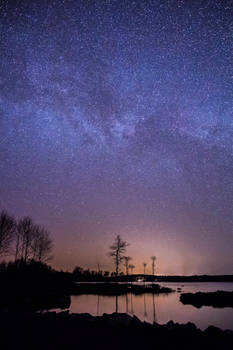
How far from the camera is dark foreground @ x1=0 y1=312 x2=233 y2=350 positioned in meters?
7.07

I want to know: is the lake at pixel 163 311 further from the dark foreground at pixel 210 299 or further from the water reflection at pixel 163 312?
the dark foreground at pixel 210 299

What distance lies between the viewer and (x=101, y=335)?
8125 mm

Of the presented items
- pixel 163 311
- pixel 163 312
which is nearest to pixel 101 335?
pixel 163 312

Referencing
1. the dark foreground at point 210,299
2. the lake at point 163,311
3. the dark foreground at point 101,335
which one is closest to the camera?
the dark foreground at point 101,335

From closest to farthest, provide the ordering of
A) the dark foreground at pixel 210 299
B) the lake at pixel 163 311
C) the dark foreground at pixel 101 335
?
the dark foreground at pixel 101 335 → the lake at pixel 163 311 → the dark foreground at pixel 210 299

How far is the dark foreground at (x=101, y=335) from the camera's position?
707cm

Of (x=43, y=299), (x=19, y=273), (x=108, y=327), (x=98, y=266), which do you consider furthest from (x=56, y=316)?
(x=98, y=266)

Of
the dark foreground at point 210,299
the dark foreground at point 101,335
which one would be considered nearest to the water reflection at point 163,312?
the dark foreground at point 210,299

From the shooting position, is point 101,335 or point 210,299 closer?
point 101,335

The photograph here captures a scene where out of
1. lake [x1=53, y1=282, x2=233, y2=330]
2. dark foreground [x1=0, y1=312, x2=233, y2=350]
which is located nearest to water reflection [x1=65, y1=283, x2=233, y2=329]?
lake [x1=53, y1=282, x2=233, y2=330]

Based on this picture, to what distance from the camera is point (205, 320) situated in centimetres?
2470

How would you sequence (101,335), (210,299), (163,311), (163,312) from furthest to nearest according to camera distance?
1. (210,299)
2. (163,311)
3. (163,312)
4. (101,335)

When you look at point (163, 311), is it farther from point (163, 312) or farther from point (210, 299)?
point (210, 299)

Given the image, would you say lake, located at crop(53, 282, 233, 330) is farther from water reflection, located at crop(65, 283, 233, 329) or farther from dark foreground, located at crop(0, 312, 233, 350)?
dark foreground, located at crop(0, 312, 233, 350)
